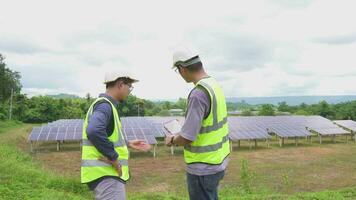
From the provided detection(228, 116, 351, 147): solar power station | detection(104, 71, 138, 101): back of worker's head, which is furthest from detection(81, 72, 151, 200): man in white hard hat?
detection(228, 116, 351, 147): solar power station

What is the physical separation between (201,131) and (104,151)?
88 centimetres

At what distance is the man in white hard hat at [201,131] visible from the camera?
112 inches

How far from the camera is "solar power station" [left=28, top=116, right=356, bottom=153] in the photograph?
2020cm

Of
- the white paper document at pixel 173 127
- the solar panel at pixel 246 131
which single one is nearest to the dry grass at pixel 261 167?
the solar panel at pixel 246 131

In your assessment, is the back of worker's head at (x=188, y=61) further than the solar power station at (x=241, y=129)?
No

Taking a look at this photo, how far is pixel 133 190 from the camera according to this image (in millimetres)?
11414

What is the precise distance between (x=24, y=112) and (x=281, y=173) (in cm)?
3166

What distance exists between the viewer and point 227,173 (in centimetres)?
1446

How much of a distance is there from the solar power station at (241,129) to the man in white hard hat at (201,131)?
43.3 feet

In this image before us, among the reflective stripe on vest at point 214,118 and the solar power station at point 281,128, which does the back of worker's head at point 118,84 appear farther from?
the solar power station at point 281,128

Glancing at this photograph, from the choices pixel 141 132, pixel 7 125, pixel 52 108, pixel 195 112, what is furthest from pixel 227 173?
pixel 52 108

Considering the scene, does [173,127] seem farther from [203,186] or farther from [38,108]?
[38,108]

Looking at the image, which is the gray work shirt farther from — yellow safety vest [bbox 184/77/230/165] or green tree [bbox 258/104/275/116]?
green tree [bbox 258/104/275/116]

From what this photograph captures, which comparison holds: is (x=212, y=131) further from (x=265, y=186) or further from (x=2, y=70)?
(x=2, y=70)
